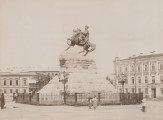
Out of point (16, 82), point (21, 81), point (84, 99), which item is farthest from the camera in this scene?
point (21, 81)

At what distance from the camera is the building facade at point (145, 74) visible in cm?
3300

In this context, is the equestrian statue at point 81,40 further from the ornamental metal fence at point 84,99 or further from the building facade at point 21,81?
the building facade at point 21,81

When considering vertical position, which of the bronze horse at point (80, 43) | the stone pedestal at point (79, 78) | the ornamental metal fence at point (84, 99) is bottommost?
the ornamental metal fence at point (84, 99)

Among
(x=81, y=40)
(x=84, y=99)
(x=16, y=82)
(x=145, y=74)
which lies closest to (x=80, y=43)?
(x=81, y=40)

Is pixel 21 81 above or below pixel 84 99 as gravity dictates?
above

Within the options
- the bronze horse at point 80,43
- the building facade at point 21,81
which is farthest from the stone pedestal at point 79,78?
the building facade at point 21,81

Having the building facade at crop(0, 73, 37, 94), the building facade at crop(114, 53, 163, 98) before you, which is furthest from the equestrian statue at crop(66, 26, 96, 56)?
the building facade at crop(0, 73, 37, 94)

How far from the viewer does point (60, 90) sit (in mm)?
21531

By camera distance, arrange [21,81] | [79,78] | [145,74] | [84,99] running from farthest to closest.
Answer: [21,81], [145,74], [79,78], [84,99]

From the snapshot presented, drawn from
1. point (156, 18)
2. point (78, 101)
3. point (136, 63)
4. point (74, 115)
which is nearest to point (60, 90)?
point (78, 101)

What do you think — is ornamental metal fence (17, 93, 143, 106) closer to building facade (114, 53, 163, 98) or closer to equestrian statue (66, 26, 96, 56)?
equestrian statue (66, 26, 96, 56)

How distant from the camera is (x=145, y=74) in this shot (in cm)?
3503

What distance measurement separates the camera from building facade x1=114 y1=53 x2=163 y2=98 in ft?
108

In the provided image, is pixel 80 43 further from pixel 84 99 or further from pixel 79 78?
pixel 84 99
